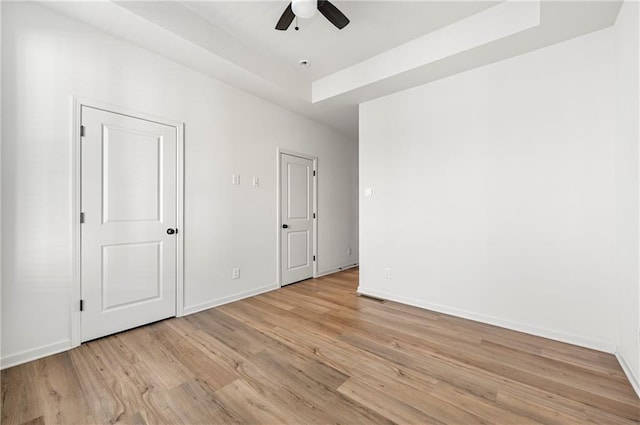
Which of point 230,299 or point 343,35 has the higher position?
point 343,35

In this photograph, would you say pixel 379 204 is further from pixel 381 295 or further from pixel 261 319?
pixel 261 319

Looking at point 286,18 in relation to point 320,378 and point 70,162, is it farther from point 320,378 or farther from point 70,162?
point 320,378

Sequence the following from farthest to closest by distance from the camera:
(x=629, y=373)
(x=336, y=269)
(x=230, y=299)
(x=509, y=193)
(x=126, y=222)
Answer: (x=336, y=269), (x=230, y=299), (x=509, y=193), (x=126, y=222), (x=629, y=373)

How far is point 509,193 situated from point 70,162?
3922 mm

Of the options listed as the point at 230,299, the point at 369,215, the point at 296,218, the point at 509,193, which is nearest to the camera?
the point at 509,193

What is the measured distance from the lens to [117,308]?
256 centimetres

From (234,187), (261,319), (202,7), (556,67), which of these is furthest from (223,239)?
(556,67)

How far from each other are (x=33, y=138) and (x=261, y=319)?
2.43m

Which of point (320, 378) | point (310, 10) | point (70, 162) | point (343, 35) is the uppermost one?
point (343, 35)

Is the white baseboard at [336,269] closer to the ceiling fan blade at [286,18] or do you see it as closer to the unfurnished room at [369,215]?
the unfurnished room at [369,215]

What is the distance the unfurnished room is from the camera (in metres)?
1.82

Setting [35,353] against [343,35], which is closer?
[35,353]

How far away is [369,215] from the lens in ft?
12.4

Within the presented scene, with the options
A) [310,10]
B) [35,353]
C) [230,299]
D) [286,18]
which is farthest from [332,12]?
[35,353]
